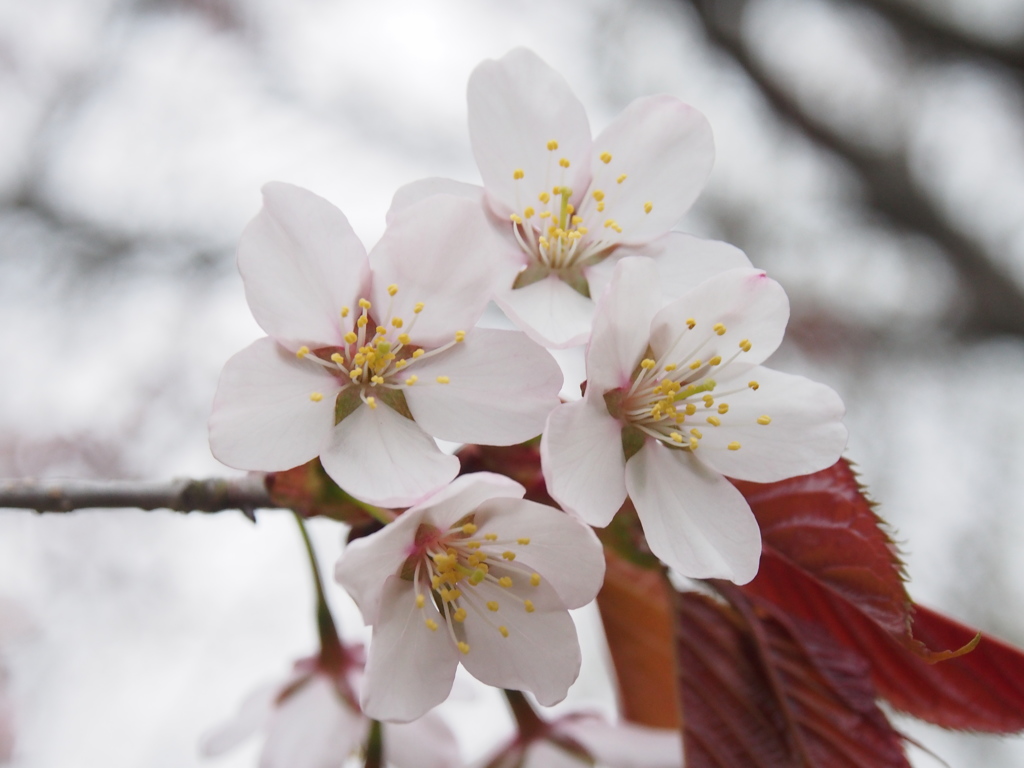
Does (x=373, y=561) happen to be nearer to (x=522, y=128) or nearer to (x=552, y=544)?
(x=552, y=544)

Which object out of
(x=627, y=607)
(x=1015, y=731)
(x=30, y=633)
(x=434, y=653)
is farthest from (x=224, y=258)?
(x=1015, y=731)

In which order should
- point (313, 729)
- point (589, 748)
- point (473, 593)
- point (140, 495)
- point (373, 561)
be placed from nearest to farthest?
point (373, 561) → point (473, 593) → point (140, 495) → point (313, 729) → point (589, 748)

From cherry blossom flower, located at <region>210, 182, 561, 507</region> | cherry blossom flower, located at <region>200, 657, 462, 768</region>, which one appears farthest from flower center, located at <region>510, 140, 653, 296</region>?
cherry blossom flower, located at <region>200, 657, 462, 768</region>

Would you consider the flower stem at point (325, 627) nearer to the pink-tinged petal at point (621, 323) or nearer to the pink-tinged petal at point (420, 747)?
the pink-tinged petal at point (420, 747)

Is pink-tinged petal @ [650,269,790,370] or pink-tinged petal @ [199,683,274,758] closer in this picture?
pink-tinged petal @ [650,269,790,370]

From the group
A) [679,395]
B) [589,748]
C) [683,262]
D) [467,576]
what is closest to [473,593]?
[467,576]

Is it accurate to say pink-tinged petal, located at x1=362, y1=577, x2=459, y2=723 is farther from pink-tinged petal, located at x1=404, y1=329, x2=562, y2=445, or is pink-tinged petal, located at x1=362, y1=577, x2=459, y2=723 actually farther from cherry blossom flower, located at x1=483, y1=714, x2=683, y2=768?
cherry blossom flower, located at x1=483, y1=714, x2=683, y2=768
